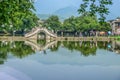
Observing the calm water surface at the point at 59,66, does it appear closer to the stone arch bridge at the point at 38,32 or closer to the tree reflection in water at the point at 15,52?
the tree reflection in water at the point at 15,52

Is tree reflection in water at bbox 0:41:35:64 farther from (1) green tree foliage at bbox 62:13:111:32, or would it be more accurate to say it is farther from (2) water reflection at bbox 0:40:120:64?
(1) green tree foliage at bbox 62:13:111:32

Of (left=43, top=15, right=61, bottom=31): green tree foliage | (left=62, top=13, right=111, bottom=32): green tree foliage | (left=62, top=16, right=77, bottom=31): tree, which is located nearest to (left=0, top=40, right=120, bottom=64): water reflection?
(left=62, top=13, right=111, bottom=32): green tree foliage

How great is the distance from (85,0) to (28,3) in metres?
11.2

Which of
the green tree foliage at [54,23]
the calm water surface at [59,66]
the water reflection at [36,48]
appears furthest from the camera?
the green tree foliage at [54,23]

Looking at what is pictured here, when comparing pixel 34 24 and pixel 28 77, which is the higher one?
pixel 34 24

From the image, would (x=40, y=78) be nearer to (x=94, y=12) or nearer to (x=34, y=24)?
(x=94, y=12)

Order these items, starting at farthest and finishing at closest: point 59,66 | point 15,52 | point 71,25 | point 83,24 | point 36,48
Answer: point 71,25
point 83,24
point 36,48
point 15,52
point 59,66

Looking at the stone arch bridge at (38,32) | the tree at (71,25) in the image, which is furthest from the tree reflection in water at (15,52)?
the tree at (71,25)

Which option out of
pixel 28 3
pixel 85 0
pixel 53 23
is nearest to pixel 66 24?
pixel 53 23

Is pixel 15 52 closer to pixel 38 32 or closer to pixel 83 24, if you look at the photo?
pixel 38 32

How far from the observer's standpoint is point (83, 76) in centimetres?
2962

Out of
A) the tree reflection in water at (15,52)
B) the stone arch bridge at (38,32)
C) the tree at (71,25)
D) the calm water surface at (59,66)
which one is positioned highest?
the tree at (71,25)

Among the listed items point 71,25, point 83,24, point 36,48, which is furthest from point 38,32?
point 36,48

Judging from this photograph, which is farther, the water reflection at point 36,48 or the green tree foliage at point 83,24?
the green tree foliage at point 83,24
